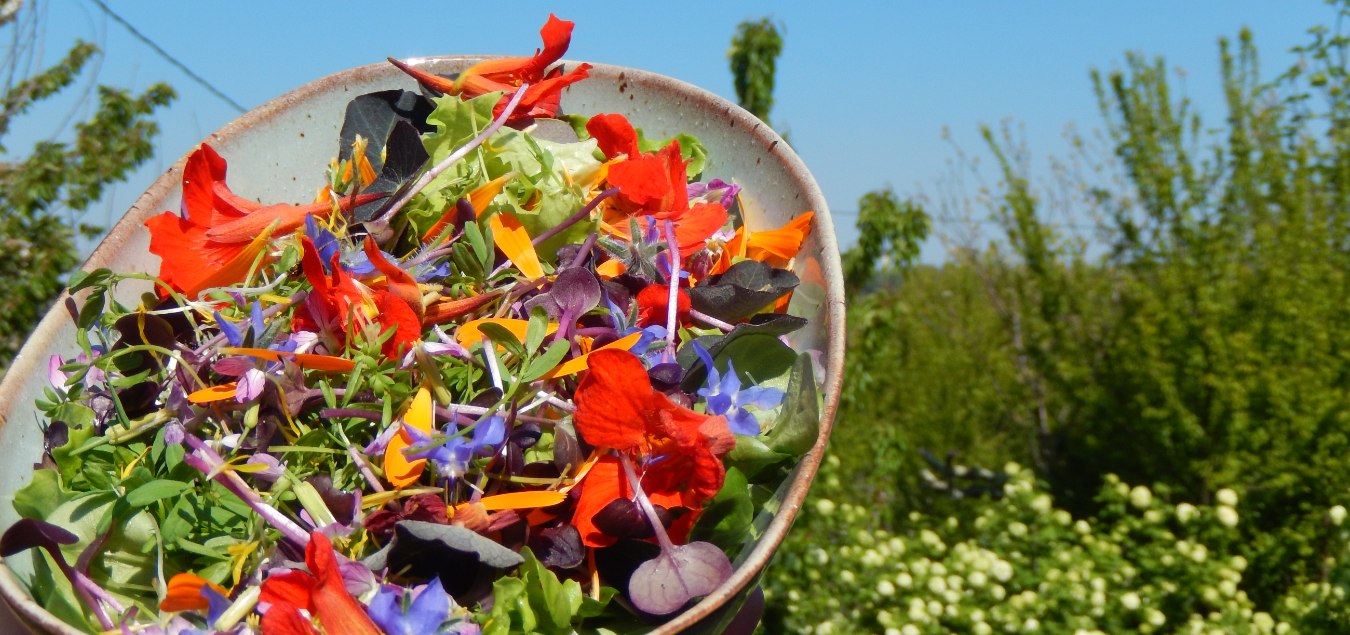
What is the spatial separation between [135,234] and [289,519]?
445 mm

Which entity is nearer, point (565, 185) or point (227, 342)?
point (227, 342)

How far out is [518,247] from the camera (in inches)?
33.1

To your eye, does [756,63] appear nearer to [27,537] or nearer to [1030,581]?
[1030,581]

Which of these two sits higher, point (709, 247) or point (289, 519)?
point (709, 247)

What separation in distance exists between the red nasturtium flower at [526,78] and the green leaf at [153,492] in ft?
1.50

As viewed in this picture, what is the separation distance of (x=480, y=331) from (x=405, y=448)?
12 cm

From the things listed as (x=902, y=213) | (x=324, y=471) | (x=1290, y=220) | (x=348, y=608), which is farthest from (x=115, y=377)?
(x=1290, y=220)

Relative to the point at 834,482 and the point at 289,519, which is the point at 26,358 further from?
the point at 834,482

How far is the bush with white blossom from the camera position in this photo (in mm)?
2854

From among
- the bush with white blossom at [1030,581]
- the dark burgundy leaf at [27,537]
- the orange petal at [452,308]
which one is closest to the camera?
the dark burgundy leaf at [27,537]

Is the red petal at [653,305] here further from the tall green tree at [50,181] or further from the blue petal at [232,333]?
the tall green tree at [50,181]

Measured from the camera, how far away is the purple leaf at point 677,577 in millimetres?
660

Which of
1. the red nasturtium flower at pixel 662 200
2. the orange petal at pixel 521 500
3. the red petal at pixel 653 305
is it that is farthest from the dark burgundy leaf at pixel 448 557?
the red nasturtium flower at pixel 662 200

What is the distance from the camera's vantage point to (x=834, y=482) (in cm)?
360
